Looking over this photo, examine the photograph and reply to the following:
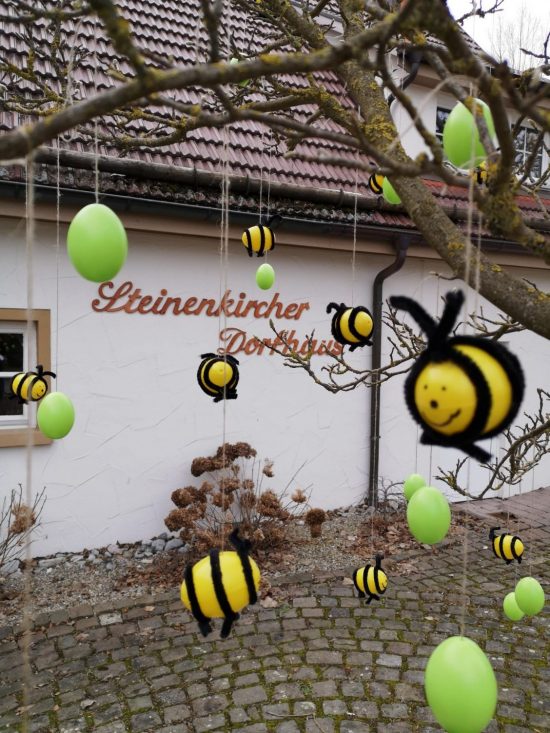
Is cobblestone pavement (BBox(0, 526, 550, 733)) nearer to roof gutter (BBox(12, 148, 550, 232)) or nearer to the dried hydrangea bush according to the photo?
the dried hydrangea bush

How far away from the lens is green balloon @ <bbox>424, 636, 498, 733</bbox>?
4.54 feet

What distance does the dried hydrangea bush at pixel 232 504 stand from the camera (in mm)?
5359

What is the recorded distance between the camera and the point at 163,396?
5.83m

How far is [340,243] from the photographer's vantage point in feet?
21.1

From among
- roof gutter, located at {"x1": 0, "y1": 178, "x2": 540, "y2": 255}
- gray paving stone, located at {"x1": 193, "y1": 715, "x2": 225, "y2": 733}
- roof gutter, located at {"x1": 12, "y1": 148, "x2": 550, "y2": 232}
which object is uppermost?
roof gutter, located at {"x1": 12, "y1": 148, "x2": 550, "y2": 232}

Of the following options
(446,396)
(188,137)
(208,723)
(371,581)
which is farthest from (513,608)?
(188,137)

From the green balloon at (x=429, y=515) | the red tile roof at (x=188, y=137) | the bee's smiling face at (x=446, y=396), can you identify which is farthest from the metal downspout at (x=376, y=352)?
the bee's smiling face at (x=446, y=396)

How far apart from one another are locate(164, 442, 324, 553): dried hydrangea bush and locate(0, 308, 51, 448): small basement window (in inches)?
56.9

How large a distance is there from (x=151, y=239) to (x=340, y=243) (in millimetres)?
2103

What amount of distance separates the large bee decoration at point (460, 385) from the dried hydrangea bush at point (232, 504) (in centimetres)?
425

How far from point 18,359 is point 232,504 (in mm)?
2580

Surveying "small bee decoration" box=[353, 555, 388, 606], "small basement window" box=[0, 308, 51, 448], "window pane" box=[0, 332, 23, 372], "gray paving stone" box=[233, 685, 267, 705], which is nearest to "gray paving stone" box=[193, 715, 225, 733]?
"gray paving stone" box=[233, 685, 267, 705]

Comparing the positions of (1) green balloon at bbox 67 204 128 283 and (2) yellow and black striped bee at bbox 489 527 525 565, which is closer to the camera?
(1) green balloon at bbox 67 204 128 283

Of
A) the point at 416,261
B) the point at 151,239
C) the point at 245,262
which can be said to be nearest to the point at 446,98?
the point at 416,261
